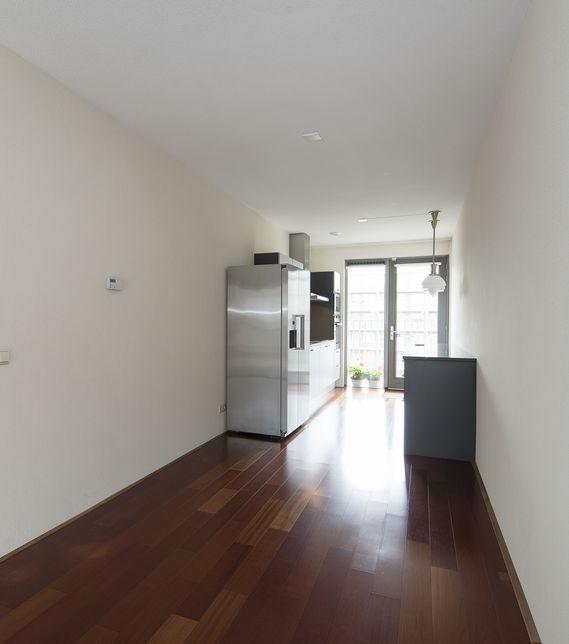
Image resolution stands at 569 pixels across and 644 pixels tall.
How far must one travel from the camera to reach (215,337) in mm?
4305

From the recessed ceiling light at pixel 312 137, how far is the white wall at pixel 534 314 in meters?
1.21

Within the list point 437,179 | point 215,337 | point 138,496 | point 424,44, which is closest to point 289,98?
point 424,44

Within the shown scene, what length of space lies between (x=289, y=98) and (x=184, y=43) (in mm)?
744

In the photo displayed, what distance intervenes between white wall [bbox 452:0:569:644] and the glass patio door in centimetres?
443

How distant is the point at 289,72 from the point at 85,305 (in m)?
1.90

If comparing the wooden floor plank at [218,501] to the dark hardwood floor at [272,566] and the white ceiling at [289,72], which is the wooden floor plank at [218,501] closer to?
the dark hardwood floor at [272,566]

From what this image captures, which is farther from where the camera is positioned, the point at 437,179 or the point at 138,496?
the point at 437,179

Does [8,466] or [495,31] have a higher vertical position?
[495,31]

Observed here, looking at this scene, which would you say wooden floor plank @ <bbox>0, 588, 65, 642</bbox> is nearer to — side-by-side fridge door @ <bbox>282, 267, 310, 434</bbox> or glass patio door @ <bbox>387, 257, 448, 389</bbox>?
side-by-side fridge door @ <bbox>282, 267, 310, 434</bbox>

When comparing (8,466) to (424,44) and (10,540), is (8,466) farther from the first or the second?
(424,44)

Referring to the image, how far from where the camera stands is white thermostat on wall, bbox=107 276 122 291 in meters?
2.82

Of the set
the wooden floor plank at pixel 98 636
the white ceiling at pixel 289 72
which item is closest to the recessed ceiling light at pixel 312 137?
the white ceiling at pixel 289 72

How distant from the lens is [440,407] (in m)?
3.75

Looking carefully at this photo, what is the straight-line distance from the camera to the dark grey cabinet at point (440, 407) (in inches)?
144
